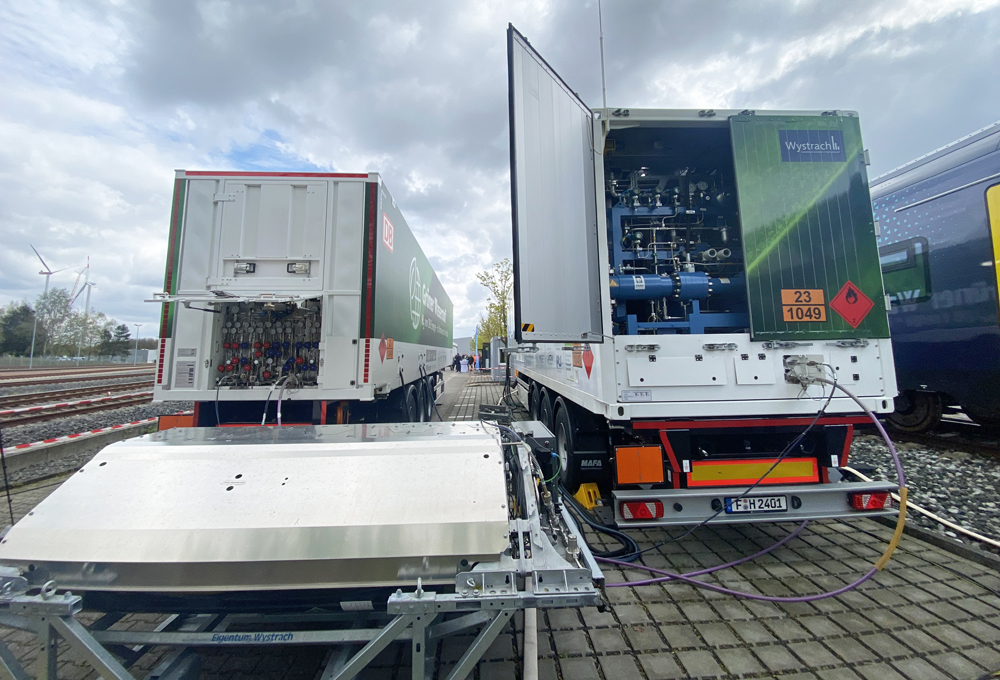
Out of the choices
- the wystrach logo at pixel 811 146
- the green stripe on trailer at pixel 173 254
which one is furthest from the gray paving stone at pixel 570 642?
the green stripe on trailer at pixel 173 254

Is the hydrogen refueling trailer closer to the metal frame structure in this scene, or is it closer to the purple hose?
the metal frame structure

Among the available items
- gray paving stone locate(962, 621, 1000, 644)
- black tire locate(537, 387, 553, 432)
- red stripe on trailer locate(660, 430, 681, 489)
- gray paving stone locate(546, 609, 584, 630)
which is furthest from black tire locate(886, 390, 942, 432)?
gray paving stone locate(546, 609, 584, 630)

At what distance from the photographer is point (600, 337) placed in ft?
10.2

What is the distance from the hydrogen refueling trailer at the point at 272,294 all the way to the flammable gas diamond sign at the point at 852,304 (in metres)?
4.36

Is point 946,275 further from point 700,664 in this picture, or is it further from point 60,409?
point 60,409

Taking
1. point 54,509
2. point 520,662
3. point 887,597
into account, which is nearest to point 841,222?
point 887,597

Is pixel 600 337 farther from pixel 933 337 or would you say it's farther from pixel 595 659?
pixel 933 337

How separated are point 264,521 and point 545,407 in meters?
4.29

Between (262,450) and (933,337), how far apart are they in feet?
28.9

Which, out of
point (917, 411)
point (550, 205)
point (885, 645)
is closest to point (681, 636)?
point (885, 645)

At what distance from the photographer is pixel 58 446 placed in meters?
5.62

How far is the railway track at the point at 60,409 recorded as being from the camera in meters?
8.13

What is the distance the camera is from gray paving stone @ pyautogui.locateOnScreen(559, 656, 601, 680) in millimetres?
1961

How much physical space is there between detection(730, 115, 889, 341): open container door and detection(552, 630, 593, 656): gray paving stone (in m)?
2.79
